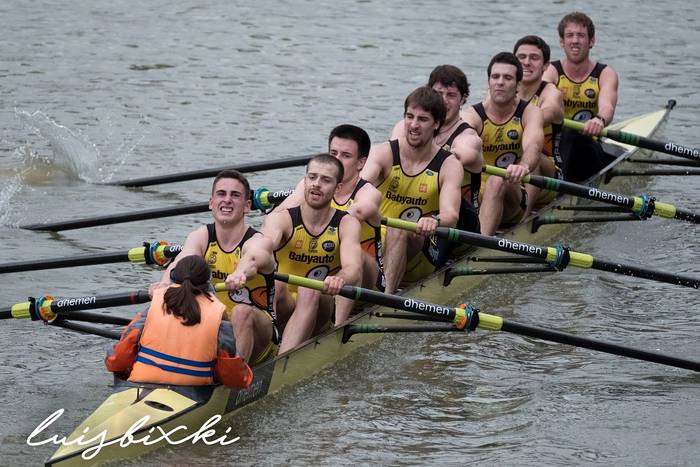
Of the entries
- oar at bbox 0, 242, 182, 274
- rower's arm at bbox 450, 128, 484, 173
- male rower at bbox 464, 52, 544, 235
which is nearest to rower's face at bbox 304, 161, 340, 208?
oar at bbox 0, 242, 182, 274

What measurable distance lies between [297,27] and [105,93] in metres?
4.54

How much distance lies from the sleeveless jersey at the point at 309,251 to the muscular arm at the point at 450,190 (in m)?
1.08

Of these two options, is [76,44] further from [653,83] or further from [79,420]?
[79,420]

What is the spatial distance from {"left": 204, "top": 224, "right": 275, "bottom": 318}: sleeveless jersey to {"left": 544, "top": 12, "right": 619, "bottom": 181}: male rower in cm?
486

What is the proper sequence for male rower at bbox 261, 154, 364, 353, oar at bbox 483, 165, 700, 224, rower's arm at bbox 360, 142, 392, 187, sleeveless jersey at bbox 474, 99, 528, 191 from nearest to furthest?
male rower at bbox 261, 154, 364, 353 → rower's arm at bbox 360, 142, 392, 187 → oar at bbox 483, 165, 700, 224 → sleeveless jersey at bbox 474, 99, 528, 191

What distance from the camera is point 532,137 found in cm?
1033

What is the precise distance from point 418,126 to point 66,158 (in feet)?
17.6

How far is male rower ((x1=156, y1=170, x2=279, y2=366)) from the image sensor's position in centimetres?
723

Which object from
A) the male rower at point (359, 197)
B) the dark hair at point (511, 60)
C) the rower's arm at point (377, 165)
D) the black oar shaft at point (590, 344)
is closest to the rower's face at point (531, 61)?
the dark hair at point (511, 60)

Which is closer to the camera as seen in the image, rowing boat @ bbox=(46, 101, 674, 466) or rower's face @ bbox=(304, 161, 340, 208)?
rowing boat @ bbox=(46, 101, 674, 466)

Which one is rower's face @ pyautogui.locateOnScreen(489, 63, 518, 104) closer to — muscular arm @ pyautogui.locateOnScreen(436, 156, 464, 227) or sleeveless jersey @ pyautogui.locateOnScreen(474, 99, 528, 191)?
sleeveless jersey @ pyautogui.locateOnScreen(474, 99, 528, 191)

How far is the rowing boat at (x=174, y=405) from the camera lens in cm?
634

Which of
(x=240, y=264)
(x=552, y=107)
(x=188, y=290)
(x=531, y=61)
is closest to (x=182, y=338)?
(x=188, y=290)

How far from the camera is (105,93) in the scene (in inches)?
640
